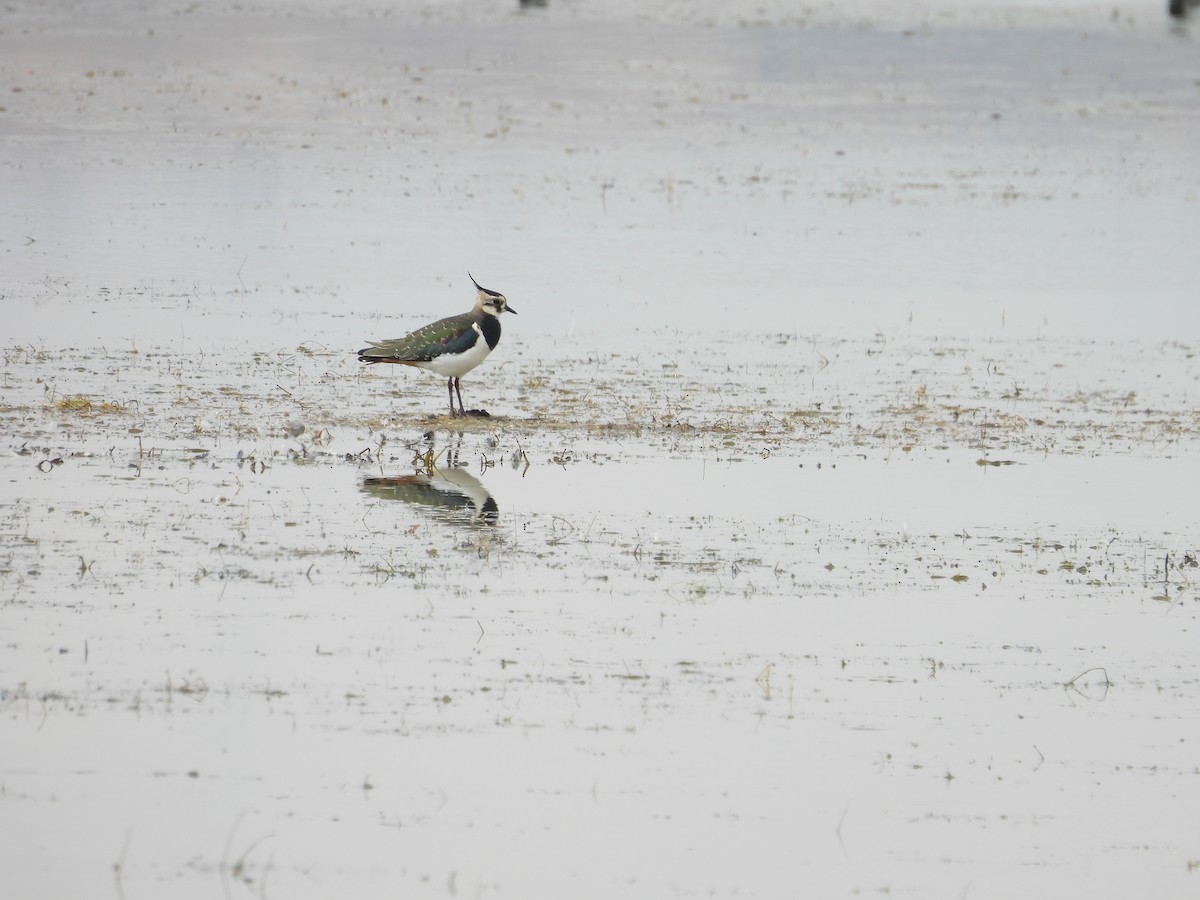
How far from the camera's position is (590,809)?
8.34 metres

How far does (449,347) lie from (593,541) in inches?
188

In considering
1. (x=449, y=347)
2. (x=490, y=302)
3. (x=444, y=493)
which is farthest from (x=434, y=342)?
(x=444, y=493)

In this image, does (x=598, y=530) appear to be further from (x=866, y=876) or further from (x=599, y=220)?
(x=599, y=220)

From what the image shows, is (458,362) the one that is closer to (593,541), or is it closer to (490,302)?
(490,302)

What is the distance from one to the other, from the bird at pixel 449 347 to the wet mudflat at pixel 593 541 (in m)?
0.40

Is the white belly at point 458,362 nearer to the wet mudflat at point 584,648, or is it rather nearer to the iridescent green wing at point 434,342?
the iridescent green wing at point 434,342

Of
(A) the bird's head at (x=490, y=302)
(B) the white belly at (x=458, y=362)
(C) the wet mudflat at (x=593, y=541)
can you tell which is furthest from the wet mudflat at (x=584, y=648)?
(A) the bird's head at (x=490, y=302)

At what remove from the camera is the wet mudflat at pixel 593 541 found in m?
8.18

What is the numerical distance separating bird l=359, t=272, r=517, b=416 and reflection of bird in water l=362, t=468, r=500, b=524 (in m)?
2.40

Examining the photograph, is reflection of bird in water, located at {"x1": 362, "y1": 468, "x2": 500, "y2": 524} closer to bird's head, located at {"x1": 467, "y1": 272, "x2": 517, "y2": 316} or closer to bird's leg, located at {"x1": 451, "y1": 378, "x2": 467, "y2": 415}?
bird's leg, located at {"x1": 451, "y1": 378, "x2": 467, "y2": 415}

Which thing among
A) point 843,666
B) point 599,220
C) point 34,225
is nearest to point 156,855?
point 843,666

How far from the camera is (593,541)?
1241 centimetres

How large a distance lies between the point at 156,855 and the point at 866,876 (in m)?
2.80

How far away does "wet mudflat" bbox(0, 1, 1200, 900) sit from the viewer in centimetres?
818
